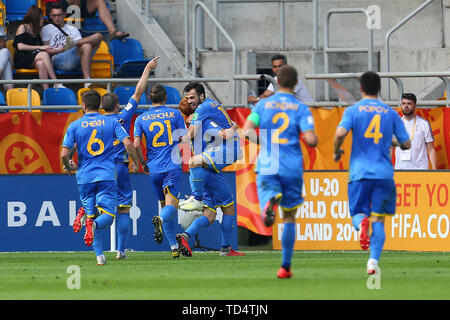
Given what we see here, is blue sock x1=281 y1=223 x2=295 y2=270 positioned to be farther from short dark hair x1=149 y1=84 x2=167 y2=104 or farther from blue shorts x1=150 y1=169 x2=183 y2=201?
short dark hair x1=149 y1=84 x2=167 y2=104

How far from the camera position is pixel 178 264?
47.0ft

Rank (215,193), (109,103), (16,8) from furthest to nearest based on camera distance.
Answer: (16,8), (215,193), (109,103)

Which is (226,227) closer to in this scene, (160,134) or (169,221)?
(169,221)

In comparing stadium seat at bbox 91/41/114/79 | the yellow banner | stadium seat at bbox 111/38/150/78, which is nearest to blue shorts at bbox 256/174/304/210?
the yellow banner

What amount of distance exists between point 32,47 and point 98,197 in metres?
6.99

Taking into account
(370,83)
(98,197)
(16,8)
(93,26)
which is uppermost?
(16,8)

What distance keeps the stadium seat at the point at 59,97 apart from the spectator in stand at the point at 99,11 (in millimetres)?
2579

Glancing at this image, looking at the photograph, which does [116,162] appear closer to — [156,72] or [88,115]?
[88,115]

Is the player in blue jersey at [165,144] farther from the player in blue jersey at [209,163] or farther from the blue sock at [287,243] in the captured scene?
the blue sock at [287,243]

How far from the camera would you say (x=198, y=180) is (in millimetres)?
15648

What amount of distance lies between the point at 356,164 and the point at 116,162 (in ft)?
15.2

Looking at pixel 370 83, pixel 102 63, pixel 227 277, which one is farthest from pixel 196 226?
pixel 102 63

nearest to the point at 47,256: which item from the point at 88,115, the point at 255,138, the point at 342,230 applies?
the point at 88,115

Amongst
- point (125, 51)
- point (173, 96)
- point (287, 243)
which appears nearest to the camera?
point (287, 243)
